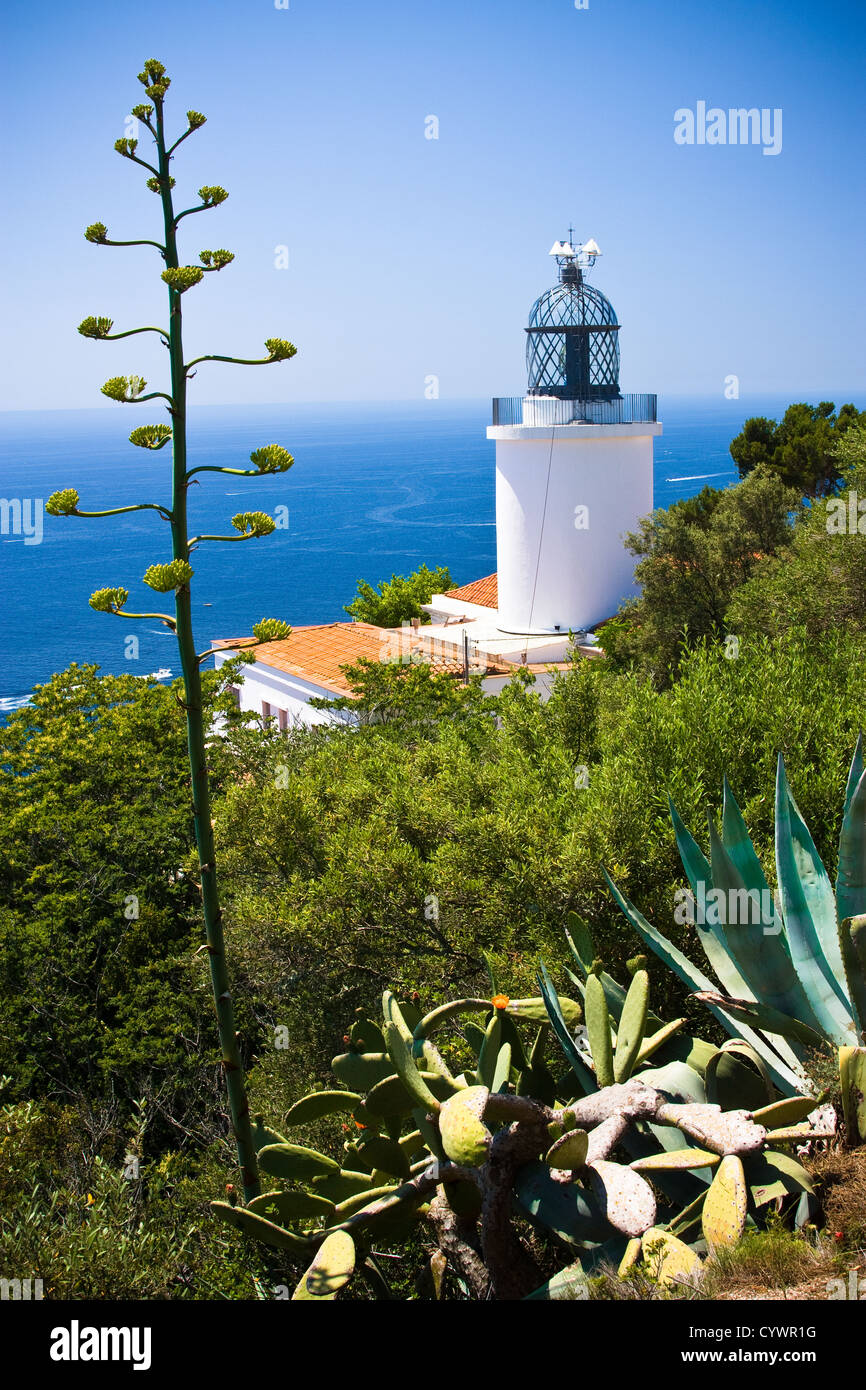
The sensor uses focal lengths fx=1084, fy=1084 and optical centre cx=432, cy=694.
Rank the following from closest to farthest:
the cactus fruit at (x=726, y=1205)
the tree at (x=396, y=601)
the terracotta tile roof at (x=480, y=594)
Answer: the cactus fruit at (x=726, y=1205) → the terracotta tile roof at (x=480, y=594) → the tree at (x=396, y=601)

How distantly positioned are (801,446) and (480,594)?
12.3m

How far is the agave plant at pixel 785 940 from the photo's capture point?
5289mm

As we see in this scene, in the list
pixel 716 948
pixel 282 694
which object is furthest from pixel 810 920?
pixel 282 694

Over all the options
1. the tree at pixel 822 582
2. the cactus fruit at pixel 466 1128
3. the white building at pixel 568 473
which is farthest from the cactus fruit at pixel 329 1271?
the white building at pixel 568 473

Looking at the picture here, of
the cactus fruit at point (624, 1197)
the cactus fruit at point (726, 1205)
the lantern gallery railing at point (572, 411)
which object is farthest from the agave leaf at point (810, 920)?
the lantern gallery railing at point (572, 411)

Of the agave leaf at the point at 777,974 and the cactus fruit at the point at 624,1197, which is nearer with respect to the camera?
the cactus fruit at the point at 624,1197

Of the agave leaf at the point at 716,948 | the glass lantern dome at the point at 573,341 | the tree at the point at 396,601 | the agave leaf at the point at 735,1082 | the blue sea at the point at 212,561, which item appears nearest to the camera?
the agave leaf at the point at 735,1082

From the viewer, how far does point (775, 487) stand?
2491 cm

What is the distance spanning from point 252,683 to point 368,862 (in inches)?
812

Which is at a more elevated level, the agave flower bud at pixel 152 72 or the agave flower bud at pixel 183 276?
the agave flower bud at pixel 152 72

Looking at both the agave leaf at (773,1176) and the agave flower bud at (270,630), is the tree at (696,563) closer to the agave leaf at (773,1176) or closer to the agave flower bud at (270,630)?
the agave leaf at (773,1176)

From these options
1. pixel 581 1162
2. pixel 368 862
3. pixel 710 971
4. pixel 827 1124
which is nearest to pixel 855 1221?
pixel 827 1124

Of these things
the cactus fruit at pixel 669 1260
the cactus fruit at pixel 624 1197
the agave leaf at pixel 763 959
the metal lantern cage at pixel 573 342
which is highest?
the metal lantern cage at pixel 573 342

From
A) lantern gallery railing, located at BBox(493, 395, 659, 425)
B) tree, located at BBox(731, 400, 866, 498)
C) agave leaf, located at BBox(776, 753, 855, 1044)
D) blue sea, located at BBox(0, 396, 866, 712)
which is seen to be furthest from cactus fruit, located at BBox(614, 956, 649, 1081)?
blue sea, located at BBox(0, 396, 866, 712)
